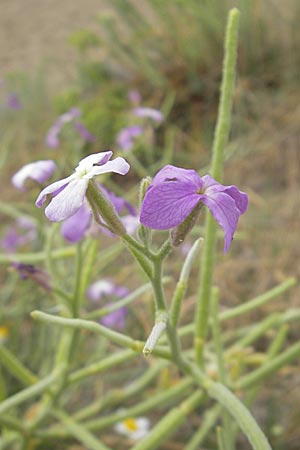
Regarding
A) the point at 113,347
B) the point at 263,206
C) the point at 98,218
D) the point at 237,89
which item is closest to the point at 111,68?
the point at 237,89

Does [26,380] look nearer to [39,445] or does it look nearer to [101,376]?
[39,445]

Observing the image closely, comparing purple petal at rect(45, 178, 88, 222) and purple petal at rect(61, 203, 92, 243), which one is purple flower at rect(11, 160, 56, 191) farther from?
purple petal at rect(45, 178, 88, 222)

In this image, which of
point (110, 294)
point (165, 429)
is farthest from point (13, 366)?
point (110, 294)

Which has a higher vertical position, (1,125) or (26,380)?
(1,125)

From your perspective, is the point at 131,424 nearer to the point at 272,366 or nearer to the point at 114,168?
the point at 272,366

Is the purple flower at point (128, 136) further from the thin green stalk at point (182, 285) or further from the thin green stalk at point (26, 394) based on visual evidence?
the thin green stalk at point (182, 285)

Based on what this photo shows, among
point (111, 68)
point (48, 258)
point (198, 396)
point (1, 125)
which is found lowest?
point (198, 396)

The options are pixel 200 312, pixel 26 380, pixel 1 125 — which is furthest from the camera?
pixel 1 125
